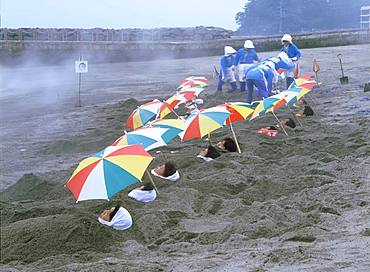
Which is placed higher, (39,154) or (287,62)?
(287,62)

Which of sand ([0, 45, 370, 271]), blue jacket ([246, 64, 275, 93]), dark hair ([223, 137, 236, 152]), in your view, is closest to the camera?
sand ([0, 45, 370, 271])

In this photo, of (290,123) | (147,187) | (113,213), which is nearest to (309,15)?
(290,123)

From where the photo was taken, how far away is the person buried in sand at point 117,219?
7.66m

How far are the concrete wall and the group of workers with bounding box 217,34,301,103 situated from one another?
68.4 feet

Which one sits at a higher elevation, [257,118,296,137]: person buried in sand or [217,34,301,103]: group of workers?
[217,34,301,103]: group of workers

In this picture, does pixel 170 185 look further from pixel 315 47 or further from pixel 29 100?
pixel 315 47

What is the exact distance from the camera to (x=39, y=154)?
14.2 m

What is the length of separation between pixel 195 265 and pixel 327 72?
19.4 metres

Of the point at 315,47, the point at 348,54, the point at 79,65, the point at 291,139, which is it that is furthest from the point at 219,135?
the point at 315,47

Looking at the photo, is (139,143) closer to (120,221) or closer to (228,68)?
(120,221)

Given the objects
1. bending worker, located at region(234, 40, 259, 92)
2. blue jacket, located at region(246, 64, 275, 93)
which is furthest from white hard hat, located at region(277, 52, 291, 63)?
bending worker, located at region(234, 40, 259, 92)

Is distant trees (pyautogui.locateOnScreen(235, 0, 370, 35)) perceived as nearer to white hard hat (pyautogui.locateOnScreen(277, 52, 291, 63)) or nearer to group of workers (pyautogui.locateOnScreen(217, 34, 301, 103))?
group of workers (pyautogui.locateOnScreen(217, 34, 301, 103))

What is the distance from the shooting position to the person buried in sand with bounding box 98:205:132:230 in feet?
25.1

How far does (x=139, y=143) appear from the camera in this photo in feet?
28.6
